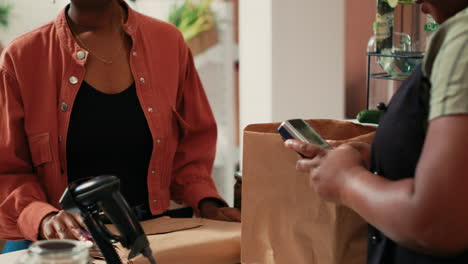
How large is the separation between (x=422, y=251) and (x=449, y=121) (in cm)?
19

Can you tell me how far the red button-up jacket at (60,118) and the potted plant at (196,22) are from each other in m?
1.98

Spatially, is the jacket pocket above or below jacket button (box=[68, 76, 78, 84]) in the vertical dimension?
below

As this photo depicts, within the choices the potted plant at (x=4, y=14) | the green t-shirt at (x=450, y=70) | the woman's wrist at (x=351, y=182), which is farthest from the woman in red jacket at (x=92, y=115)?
the potted plant at (x=4, y=14)

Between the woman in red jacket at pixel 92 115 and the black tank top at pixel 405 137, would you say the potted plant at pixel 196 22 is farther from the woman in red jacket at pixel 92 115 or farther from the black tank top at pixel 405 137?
the black tank top at pixel 405 137

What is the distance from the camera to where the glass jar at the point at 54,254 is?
2.84ft

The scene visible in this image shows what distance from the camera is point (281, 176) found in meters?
1.18

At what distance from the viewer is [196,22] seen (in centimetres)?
368

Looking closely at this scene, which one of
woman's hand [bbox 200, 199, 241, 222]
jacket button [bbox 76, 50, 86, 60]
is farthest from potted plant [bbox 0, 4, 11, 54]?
woman's hand [bbox 200, 199, 241, 222]

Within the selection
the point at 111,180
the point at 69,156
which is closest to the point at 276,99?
the point at 69,156

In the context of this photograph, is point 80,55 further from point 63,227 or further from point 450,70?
point 450,70

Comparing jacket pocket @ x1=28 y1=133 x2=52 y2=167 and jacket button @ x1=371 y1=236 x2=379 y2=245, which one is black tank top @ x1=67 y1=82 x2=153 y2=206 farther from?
jacket button @ x1=371 y1=236 x2=379 y2=245

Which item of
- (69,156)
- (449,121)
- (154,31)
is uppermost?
(154,31)

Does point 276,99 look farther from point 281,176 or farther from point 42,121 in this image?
point 281,176

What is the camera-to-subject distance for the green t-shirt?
0.70 meters
